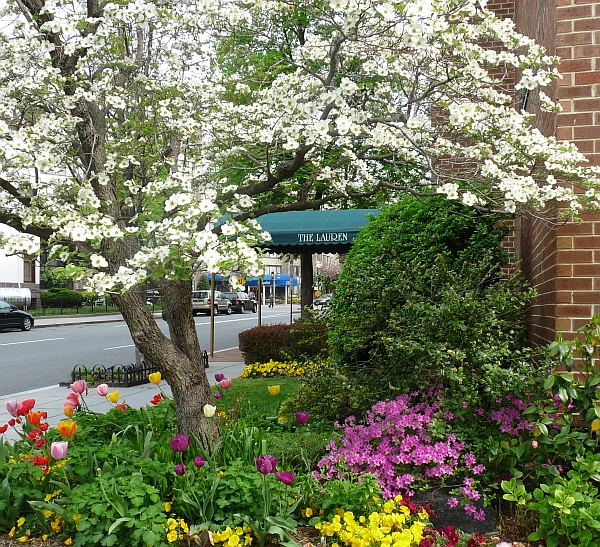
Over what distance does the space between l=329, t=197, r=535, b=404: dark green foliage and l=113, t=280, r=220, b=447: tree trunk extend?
50.1 inches

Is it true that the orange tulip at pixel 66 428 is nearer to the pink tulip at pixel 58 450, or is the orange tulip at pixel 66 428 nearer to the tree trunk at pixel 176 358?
the pink tulip at pixel 58 450

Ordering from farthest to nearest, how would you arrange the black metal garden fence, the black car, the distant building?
the distant building < the black car < the black metal garden fence

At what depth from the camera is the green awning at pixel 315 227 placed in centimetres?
1162

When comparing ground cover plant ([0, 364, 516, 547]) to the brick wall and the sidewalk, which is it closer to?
the brick wall

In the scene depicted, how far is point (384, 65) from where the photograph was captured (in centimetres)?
476

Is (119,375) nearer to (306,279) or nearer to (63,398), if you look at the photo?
(63,398)

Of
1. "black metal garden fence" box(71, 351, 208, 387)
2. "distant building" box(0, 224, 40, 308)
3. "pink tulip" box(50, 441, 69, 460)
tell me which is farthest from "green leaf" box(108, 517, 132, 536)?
"distant building" box(0, 224, 40, 308)

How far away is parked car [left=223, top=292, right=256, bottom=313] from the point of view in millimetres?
48081

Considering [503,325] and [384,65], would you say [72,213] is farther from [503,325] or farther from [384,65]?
[503,325]

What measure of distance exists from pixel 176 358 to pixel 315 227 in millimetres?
7496

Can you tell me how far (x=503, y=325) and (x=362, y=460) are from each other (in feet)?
5.82

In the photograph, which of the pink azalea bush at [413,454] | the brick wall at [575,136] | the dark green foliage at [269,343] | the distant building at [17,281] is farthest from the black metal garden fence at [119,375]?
the distant building at [17,281]

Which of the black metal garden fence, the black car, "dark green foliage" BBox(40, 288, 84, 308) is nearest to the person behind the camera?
the black metal garden fence

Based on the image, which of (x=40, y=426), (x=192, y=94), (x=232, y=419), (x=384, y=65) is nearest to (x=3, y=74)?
(x=192, y=94)
